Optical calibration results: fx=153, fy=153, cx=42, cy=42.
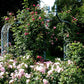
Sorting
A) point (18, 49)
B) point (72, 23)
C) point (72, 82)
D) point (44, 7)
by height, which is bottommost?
point (72, 82)

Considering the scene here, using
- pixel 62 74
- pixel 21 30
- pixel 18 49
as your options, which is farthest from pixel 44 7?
pixel 62 74

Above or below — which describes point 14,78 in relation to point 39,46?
A: below

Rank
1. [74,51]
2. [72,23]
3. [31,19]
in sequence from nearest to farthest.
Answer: [74,51] < [31,19] < [72,23]

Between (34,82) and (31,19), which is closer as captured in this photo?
(34,82)

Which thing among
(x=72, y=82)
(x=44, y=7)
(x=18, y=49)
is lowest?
(x=72, y=82)

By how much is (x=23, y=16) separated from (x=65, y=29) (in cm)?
179

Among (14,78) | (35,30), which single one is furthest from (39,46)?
(14,78)

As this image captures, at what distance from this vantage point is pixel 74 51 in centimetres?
353

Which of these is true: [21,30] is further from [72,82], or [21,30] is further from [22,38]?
[72,82]

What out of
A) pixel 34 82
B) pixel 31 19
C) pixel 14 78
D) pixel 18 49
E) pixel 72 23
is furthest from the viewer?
pixel 72 23

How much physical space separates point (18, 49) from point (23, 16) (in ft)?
3.55

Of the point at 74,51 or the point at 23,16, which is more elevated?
the point at 23,16

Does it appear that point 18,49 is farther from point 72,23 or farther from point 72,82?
point 72,82

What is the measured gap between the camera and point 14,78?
2742mm
